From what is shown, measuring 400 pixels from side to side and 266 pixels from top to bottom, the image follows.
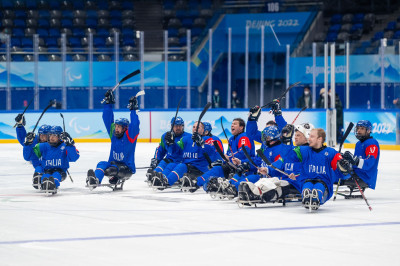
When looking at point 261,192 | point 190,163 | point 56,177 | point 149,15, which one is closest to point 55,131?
point 56,177

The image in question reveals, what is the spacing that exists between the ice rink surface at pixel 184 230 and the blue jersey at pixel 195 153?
0.49 m

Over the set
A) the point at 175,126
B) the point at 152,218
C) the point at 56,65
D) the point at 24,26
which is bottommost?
the point at 152,218

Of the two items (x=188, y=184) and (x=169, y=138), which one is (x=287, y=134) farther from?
(x=169, y=138)

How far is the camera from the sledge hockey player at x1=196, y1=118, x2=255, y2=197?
9.41 metres

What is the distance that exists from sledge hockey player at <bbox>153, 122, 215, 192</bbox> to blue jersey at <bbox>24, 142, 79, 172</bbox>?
1126mm

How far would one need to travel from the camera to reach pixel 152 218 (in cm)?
781

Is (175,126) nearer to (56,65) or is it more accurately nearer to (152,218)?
(152,218)

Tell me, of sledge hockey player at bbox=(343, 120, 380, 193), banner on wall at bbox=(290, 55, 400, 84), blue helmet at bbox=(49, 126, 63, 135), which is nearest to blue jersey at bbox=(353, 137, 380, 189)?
sledge hockey player at bbox=(343, 120, 380, 193)

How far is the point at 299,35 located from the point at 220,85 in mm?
3821

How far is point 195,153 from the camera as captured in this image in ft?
35.5

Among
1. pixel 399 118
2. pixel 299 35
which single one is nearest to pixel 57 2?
pixel 299 35

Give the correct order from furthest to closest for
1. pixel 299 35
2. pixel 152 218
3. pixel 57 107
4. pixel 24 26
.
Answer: pixel 24 26 → pixel 299 35 → pixel 57 107 → pixel 152 218

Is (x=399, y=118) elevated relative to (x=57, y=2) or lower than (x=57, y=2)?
lower

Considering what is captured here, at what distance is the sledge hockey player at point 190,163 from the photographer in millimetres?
10523
